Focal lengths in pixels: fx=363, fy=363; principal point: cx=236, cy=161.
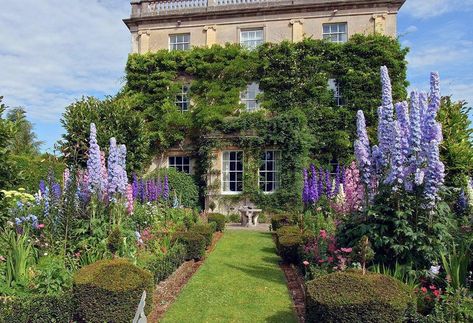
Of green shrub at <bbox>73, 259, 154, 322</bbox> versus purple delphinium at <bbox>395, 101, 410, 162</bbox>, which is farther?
purple delphinium at <bbox>395, 101, 410, 162</bbox>

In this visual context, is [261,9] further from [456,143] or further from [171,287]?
[171,287]

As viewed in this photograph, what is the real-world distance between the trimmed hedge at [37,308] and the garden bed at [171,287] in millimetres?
1101

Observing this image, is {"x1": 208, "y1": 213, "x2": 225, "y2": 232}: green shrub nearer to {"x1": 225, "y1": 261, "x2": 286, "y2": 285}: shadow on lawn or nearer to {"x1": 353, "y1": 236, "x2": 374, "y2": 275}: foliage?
{"x1": 225, "y1": 261, "x2": 286, "y2": 285}: shadow on lawn

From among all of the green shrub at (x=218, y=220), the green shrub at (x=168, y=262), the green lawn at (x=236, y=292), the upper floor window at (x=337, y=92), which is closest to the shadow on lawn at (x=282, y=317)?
the green lawn at (x=236, y=292)

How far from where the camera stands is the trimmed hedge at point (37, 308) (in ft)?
13.0

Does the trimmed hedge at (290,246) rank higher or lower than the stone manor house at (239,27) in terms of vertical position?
lower

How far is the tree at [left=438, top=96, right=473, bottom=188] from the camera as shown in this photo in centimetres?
1055

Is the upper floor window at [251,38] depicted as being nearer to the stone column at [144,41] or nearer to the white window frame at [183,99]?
the white window frame at [183,99]

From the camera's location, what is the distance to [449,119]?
439 inches

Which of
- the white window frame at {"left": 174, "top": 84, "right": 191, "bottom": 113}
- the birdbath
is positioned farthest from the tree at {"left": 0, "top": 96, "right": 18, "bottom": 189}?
the white window frame at {"left": 174, "top": 84, "right": 191, "bottom": 113}

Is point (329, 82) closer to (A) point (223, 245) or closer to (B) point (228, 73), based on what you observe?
(B) point (228, 73)

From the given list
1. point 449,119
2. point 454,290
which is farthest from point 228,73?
point 454,290

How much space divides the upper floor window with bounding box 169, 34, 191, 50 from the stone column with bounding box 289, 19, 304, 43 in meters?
5.07

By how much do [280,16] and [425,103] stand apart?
42.4ft
